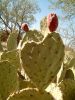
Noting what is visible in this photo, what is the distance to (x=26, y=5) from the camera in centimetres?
4619

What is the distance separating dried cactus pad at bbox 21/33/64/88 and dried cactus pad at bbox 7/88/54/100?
0.41m

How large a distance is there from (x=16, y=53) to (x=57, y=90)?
141 cm

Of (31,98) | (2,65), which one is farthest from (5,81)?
(31,98)

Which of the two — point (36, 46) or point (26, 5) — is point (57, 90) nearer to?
point (36, 46)

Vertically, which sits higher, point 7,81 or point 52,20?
point 52,20

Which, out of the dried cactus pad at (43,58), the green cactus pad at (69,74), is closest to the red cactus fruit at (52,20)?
the dried cactus pad at (43,58)

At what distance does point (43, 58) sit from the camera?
2104 mm

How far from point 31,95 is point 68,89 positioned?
0.21 m

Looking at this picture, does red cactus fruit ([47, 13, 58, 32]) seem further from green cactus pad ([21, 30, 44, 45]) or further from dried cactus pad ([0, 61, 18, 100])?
green cactus pad ([21, 30, 44, 45])

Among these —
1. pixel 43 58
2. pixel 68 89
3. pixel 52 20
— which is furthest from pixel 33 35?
pixel 68 89

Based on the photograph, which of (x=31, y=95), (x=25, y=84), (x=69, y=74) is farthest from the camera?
(x=69, y=74)

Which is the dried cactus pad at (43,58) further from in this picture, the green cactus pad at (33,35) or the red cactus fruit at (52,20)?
the green cactus pad at (33,35)

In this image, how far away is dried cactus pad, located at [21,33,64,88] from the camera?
2084mm

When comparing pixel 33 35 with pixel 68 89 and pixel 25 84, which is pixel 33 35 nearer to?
pixel 25 84
